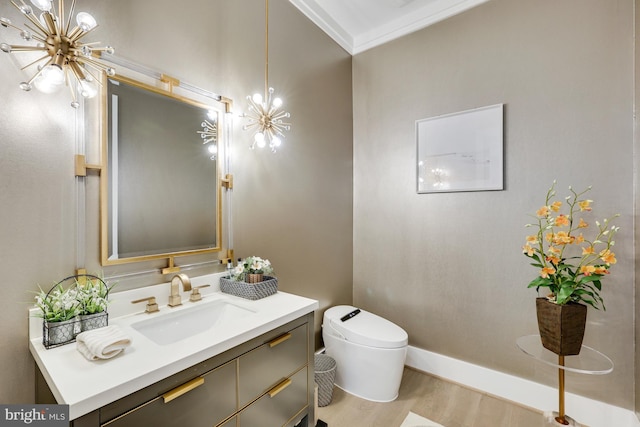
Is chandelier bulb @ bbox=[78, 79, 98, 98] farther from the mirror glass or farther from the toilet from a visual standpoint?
the toilet

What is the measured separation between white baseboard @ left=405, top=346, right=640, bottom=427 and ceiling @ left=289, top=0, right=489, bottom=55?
270cm

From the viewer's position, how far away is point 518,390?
1.95 m

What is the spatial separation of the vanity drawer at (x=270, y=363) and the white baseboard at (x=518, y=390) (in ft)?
4.73

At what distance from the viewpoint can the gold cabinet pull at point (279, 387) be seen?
1.17 meters

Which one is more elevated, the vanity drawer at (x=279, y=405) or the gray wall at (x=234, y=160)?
the gray wall at (x=234, y=160)

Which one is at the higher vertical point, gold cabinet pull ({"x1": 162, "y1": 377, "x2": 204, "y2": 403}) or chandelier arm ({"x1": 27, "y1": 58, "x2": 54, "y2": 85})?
chandelier arm ({"x1": 27, "y1": 58, "x2": 54, "y2": 85})

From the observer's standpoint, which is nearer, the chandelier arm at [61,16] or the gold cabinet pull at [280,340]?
the chandelier arm at [61,16]

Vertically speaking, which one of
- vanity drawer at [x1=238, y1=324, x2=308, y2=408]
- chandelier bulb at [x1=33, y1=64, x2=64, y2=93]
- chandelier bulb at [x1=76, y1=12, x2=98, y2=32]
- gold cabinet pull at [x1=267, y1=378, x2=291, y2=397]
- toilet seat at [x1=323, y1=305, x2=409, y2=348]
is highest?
chandelier bulb at [x1=76, y1=12, x2=98, y2=32]

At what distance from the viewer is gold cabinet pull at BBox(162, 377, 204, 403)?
0.84 meters

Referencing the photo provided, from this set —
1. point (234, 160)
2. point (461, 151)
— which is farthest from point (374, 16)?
point (234, 160)

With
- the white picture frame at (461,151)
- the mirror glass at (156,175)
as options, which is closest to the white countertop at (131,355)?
the mirror glass at (156,175)

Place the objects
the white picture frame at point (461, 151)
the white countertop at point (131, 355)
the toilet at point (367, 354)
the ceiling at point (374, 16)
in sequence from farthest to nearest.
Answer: the ceiling at point (374, 16), the white picture frame at point (461, 151), the toilet at point (367, 354), the white countertop at point (131, 355)

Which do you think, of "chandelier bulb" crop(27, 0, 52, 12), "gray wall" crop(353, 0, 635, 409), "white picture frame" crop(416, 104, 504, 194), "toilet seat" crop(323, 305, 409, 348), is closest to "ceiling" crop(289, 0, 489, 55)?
"gray wall" crop(353, 0, 635, 409)

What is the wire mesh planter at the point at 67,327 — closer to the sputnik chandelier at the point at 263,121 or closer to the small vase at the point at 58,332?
the small vase at the point at 58,332
